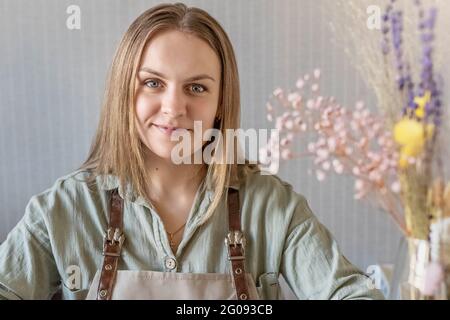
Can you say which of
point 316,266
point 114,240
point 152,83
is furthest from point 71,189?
point 316,266

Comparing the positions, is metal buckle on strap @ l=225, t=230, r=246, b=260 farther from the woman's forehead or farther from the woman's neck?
the woman's forehead

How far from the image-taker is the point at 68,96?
2.92 ft

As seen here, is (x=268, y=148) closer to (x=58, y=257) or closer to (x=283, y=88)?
(x=283, y=88)

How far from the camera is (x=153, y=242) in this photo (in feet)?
3.05

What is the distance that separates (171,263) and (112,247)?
90mm

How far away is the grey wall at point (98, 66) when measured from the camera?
34.7 inches

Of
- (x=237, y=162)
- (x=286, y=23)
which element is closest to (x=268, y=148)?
(x=237, y=162)

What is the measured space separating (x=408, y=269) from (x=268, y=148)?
26 centimetres

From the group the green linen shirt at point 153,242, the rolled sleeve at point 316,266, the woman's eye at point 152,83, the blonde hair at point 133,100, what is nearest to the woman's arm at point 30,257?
the green linen shirt at point 153,242

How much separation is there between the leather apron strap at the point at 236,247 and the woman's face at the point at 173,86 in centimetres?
13

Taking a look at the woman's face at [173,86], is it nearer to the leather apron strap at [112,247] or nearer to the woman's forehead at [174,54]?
the woman's forehead at [174,54]

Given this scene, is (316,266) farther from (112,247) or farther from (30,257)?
(30,257)

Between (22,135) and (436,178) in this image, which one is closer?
(436,178)

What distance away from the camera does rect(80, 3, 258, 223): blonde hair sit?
34.8 inches
